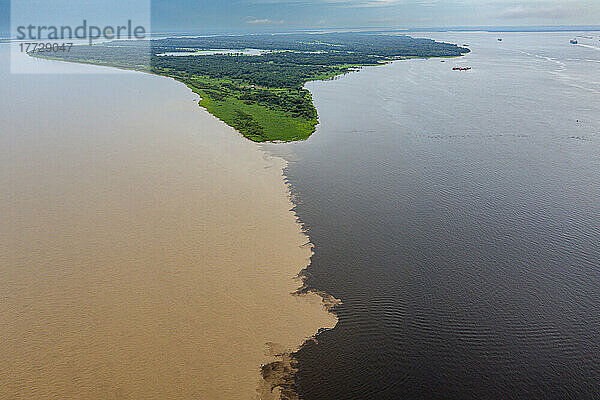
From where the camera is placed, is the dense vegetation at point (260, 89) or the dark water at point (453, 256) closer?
the dark water at point (453, 256)

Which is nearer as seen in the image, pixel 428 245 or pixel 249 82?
pixel 428 245

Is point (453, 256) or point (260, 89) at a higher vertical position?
point (260, 89)

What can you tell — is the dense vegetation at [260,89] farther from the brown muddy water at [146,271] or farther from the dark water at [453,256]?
the brown muddy water at [146,271]

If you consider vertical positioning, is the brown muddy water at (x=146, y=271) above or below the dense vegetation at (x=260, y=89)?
below

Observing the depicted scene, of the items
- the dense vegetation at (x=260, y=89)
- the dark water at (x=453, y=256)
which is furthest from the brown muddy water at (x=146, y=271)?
the dense vegetation at (x=260, y=89)

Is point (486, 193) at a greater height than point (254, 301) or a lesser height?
greater

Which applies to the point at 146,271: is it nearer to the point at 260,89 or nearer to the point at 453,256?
the point at 453,256

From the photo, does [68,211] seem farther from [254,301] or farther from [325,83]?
[325,83]

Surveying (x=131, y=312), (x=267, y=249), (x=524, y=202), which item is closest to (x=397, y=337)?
(x=267, y=249)

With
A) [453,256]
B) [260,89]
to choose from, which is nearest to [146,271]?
[453,256]
